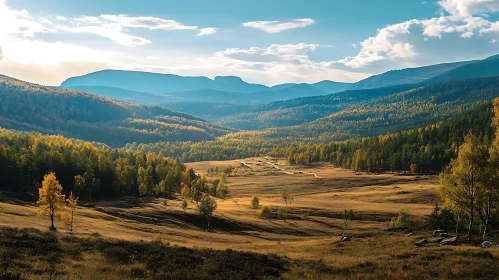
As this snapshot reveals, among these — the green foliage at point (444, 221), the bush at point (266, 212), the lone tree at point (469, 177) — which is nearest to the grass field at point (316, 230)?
the bush at point (266, 212)

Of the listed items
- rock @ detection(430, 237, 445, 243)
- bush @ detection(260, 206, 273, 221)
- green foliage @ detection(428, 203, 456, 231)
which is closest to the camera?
rock @ detection(430, 237, 445, 243)

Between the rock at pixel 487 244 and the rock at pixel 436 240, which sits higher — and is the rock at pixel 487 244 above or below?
above

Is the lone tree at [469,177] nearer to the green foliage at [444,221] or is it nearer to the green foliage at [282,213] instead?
the green foliage at [444,221]

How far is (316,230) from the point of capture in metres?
106

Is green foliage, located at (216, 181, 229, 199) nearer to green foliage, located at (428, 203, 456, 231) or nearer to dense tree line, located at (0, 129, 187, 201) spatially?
dense tree line, located at (0, 129, 187, 201)

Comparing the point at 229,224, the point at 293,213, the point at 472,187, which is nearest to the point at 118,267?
the point at 472,187

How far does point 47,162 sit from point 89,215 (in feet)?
199

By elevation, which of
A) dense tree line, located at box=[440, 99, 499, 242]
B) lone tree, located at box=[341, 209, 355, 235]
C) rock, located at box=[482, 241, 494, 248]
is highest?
dense tree line, located at box=[440, 99, 499, 242]

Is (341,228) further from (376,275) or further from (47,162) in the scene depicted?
(47,162)

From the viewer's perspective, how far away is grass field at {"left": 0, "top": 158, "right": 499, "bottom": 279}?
34094mm

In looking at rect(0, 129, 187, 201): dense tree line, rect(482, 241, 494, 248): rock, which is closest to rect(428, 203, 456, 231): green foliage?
rect(482, 241, 494, 248): rock

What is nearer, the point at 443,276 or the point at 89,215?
the point at 443,276

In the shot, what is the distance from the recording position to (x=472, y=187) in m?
49.8

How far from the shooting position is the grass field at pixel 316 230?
3409 cm
